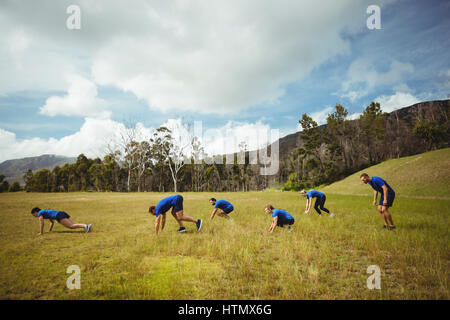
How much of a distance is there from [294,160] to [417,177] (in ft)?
180

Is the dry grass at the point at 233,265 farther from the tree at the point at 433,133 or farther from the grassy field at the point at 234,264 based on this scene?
the tree at the point at 433,133

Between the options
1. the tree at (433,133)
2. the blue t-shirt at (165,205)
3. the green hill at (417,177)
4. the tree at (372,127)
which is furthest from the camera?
the tree at (372,127)

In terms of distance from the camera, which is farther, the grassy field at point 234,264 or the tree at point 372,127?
the tree at point 372,127

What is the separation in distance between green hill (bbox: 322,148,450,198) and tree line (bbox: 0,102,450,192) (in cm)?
1229

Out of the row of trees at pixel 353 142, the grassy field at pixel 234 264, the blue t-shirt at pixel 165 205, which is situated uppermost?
the row of trees at pixel 353 142

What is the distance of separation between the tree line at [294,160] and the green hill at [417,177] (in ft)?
40.3

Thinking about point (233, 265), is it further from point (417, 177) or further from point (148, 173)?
point (148, 173)

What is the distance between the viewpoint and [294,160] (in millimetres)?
82062

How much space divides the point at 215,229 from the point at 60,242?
5.99m

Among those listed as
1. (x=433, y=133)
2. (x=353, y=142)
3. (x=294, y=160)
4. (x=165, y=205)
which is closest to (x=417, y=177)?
(x=433, y=133)

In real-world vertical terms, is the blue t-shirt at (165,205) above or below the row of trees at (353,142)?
below

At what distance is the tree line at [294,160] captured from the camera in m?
48.4

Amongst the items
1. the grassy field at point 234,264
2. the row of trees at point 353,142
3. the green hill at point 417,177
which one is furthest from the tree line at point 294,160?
the grassy field at point 234,264
